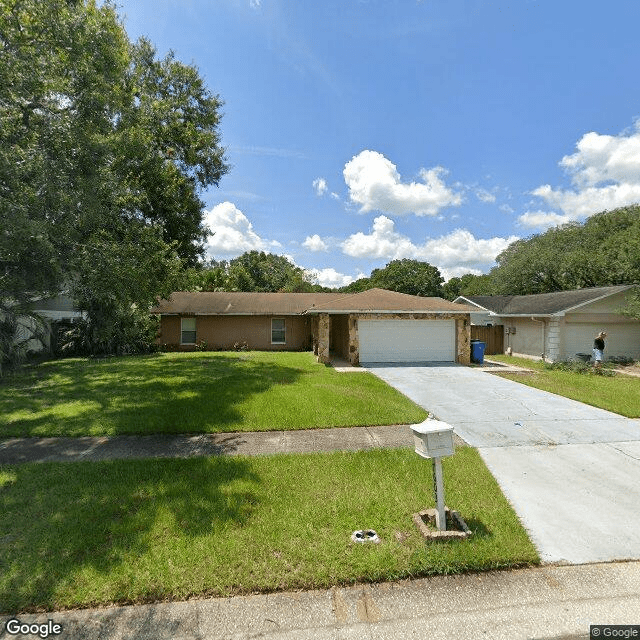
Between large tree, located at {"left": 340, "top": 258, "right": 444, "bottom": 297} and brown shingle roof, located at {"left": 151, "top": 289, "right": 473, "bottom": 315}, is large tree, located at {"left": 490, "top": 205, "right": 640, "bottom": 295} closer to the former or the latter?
brown shingle roof, located at {"left": 151, "top": 289, "right": 473, "bottom": 315}

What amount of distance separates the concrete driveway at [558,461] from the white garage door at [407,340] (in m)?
5.31

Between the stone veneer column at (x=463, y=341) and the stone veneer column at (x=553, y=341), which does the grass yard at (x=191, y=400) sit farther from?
the stone veneer column at (x=553, y=341)

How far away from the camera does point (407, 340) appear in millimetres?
16141

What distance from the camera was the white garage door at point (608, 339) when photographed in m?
17.1

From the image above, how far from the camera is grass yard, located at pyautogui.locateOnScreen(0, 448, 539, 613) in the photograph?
3.19m

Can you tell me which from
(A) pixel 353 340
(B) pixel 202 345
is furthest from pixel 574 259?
(B) pixel 202 345

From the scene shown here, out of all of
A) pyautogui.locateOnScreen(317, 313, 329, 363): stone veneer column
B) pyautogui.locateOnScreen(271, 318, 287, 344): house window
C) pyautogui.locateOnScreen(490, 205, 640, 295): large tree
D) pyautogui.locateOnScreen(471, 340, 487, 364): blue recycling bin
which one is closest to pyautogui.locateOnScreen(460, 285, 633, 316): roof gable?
pyautogui.locateOnScreen(471, 340, 487, 364): blue recycling bin

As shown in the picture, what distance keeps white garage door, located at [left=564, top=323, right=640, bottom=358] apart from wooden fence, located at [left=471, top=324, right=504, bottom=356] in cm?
424

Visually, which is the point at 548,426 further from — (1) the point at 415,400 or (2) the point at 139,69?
(2) the point at 139,69

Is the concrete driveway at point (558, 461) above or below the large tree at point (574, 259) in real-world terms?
below

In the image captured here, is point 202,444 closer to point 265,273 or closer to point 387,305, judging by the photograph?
point 387,305

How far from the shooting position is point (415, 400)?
9.34 m

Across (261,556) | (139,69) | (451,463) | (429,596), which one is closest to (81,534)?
(261,556)

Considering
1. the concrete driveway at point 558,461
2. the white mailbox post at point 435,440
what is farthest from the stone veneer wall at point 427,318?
the white mailbox post at point 435,440
